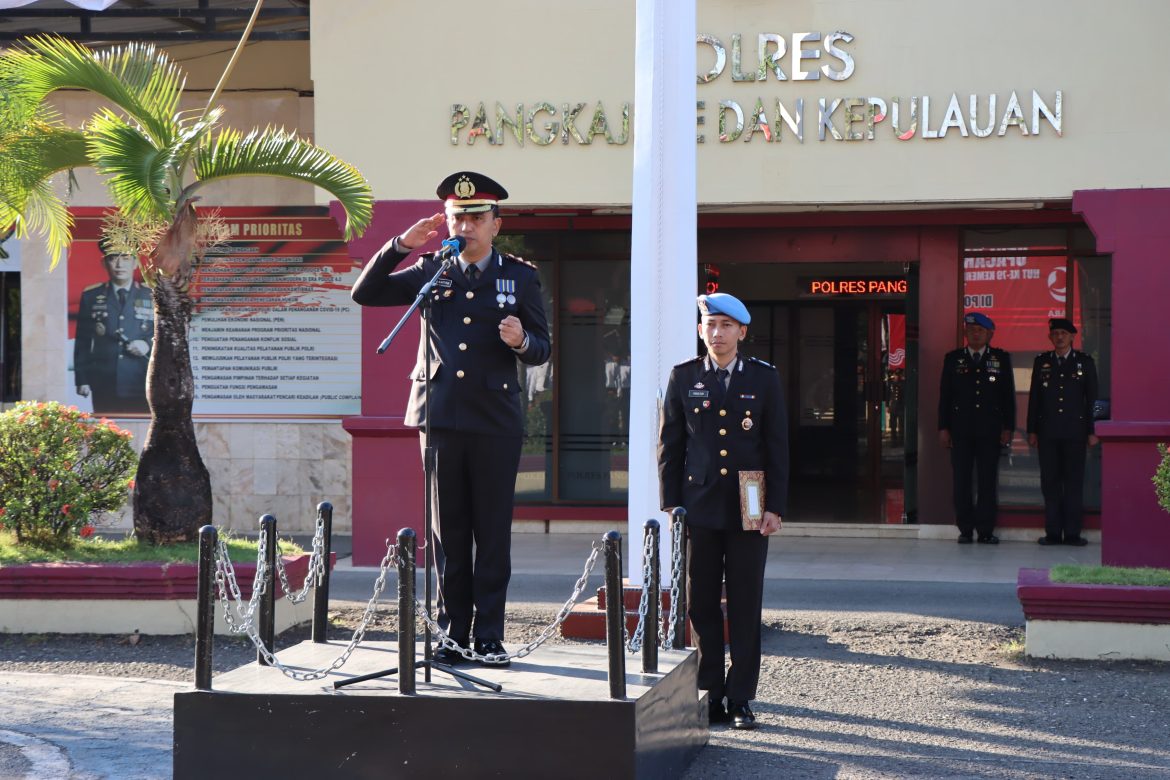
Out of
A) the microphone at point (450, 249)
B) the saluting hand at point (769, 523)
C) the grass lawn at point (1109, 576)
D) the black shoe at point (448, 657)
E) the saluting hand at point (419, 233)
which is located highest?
the saluting hand at point (419, 233)

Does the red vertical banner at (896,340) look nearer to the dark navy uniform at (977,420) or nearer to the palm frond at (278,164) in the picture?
the dark navy uniform at (977,420)

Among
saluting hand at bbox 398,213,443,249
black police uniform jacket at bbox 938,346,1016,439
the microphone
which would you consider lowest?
black police uniform jacket at bbox 938,346,1016,439

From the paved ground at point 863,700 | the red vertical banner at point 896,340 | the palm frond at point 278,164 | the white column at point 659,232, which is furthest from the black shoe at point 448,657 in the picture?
the red vertical banner at point 896,340

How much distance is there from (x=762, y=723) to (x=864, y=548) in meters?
6.56

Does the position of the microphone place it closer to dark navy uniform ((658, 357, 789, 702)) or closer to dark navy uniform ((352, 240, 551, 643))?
dark navy uniform ((352, 240, 551, 643))

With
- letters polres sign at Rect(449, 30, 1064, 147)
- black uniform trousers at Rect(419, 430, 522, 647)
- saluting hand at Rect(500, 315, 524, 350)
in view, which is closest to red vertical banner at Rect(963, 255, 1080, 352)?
letters polres sign at Rect(449, 30, 1064, 147)

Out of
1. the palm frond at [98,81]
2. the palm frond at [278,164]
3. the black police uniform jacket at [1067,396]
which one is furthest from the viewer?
the black police uniform jacket at [1067,396]

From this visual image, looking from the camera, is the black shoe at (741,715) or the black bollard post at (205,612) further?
the black shoe at (741,715)

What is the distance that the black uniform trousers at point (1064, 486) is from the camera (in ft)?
43.0

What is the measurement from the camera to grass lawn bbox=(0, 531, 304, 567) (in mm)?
8977

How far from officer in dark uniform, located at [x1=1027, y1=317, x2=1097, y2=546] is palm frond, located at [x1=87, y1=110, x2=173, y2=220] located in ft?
26.5

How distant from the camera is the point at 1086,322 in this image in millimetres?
13625

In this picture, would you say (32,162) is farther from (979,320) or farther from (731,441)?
(979,320)

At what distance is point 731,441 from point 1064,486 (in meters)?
7.76
